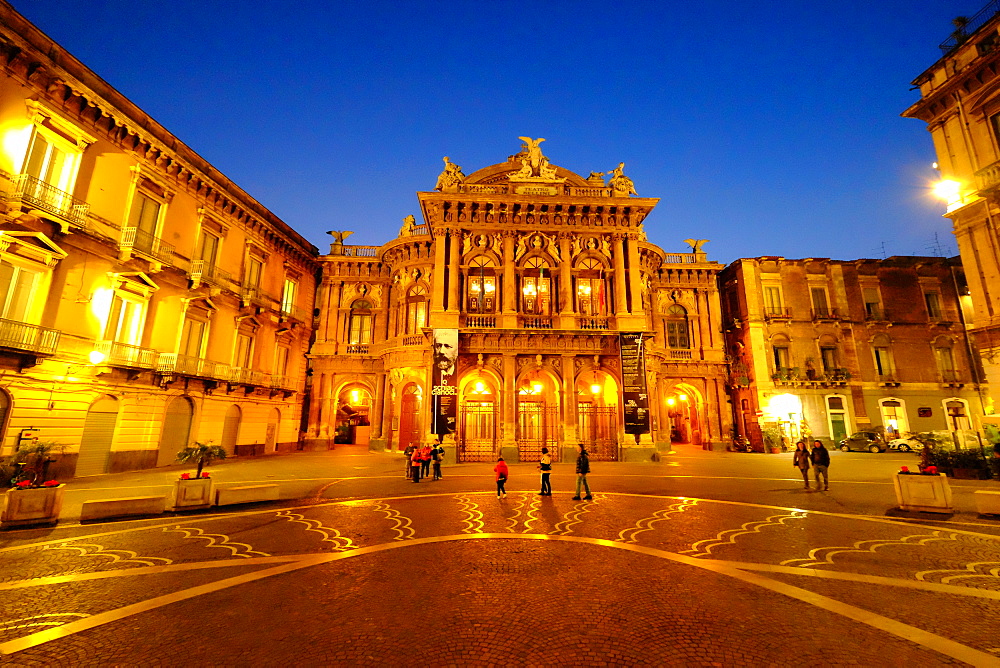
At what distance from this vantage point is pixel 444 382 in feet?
67.9

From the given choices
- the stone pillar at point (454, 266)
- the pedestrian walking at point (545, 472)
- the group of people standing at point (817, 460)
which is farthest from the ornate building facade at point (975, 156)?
the stone pillar at point (454, 266)

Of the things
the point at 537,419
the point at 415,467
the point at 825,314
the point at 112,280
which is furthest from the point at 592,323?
the point at 112,280

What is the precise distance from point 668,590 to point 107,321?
2095cm

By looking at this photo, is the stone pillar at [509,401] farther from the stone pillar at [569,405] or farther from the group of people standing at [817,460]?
the group of people standing at [817,460]

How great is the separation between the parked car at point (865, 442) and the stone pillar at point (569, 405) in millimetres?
18766

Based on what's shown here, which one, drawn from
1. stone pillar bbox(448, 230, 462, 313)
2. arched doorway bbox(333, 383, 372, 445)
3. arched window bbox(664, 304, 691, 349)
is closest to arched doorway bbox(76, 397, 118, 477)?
arched doorway bbox(333, 383, 372, 445)

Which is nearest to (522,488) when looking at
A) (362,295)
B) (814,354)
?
(362,295)

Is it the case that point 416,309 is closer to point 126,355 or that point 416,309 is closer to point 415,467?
point 415,467

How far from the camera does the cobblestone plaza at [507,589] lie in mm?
3766

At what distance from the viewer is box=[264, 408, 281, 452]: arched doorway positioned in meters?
25.4

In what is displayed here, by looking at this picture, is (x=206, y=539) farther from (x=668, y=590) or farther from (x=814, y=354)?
(x=814, y=354)

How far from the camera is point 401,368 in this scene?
24938mm

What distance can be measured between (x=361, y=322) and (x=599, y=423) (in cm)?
1762

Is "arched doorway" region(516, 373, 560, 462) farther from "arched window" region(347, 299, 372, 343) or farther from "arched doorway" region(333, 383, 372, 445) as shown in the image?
"arched window" region(347, 299, 372, 343)
